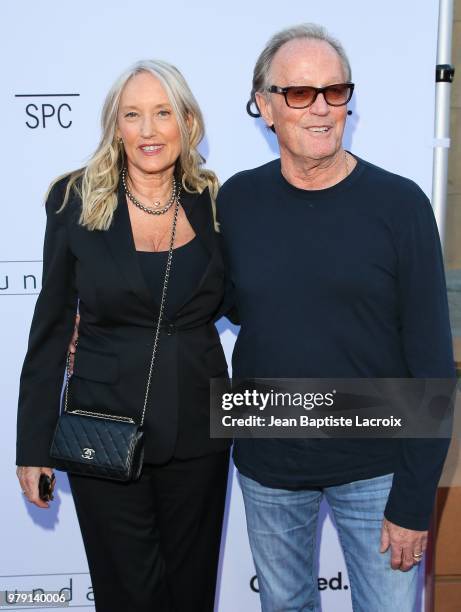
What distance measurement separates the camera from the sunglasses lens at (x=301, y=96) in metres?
1.82

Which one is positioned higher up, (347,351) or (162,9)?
(162,9)

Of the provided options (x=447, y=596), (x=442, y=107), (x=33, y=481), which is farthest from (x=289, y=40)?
(x=447, y=596)

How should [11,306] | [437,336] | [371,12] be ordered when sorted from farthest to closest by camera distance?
[11,306]
[371,12]
[437,336]

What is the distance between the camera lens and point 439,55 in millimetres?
2408

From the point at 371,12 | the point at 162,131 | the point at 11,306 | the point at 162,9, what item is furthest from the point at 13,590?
the point at 371,12

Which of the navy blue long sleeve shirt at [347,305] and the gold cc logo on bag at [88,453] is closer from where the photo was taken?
the navy blue long sleeve shirt at [347,305]

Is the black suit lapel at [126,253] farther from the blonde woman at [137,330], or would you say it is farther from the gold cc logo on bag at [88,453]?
the gold cc logo on bag at [88,453]

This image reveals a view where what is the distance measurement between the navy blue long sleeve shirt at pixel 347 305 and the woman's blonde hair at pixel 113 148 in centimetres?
30

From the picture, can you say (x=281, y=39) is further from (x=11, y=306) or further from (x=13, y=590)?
(x=13, y=590)

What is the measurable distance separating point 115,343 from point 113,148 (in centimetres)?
54

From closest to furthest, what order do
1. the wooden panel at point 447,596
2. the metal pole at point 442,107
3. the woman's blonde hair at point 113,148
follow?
the woman's blonde hair at point 113,148 < the metal pole at point 442,107 < the wooden panel at point 447,596

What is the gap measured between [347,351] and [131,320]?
22.5 inches

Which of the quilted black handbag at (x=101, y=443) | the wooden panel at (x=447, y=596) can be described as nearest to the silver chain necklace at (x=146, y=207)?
the quilted black handbag at (x=101, y=443)

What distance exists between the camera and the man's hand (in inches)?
72.3
